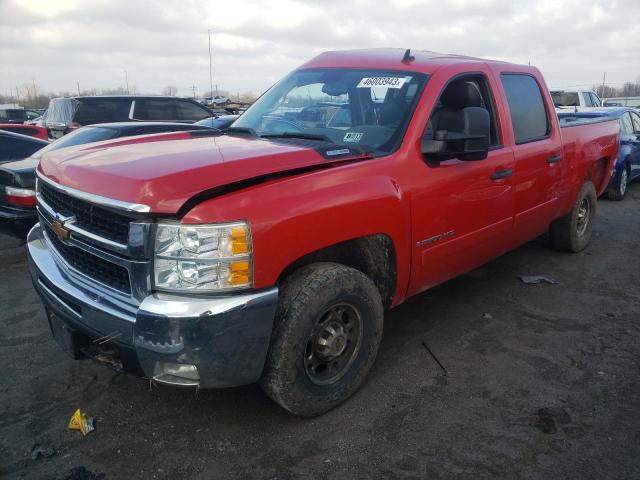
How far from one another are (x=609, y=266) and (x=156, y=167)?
5.16 m

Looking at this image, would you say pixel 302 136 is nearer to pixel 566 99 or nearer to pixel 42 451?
pixel 42 451

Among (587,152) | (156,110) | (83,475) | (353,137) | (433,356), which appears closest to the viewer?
(83,475)

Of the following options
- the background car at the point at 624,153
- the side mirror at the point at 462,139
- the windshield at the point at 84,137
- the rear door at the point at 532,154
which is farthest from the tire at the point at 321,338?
the background car at the point at 624,153

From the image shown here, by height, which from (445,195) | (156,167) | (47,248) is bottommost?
(47,248)

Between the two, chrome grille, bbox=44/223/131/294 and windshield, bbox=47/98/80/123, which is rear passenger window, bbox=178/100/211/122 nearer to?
windshield, bbox=47/98/80/123

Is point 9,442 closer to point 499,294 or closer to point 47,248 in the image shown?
point 47,248

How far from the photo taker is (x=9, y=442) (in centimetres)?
273

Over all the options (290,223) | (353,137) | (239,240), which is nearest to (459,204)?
(353,137)

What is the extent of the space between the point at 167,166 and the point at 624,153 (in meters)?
9.43

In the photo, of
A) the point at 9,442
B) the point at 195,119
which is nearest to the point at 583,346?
the point at 9,442

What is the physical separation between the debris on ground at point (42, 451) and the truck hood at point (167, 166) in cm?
133

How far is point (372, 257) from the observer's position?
318 centimetres

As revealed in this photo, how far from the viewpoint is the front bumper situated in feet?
7.52

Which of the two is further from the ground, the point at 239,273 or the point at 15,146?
the point at 15,146
